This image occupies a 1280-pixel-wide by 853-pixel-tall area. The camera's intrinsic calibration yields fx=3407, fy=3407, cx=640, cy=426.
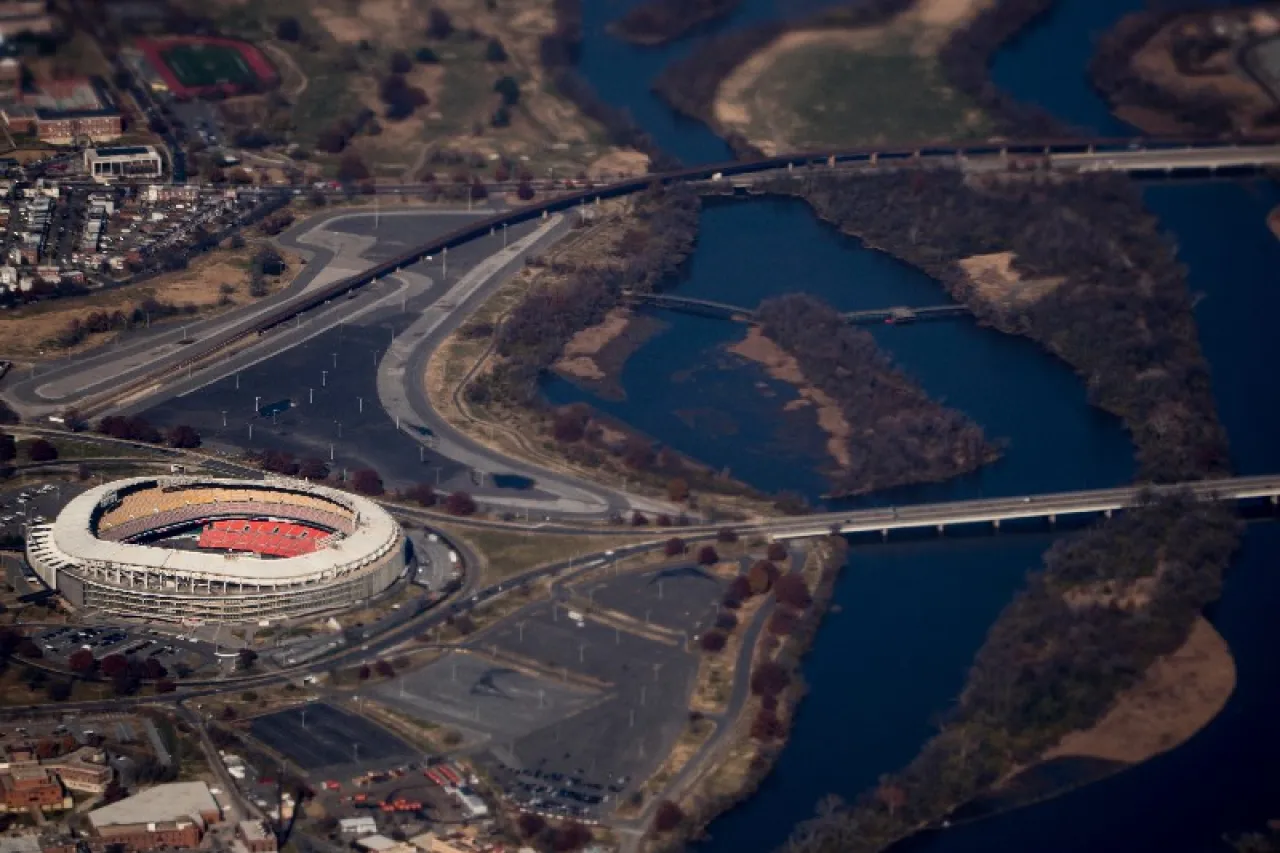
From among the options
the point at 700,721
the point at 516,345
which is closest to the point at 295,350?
the point at 516,345

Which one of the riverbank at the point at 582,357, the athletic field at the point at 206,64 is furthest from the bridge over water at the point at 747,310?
the athletic field at the point at 206,64

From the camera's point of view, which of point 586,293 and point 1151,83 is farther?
point 1151,83

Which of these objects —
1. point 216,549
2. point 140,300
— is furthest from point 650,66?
point 216,549

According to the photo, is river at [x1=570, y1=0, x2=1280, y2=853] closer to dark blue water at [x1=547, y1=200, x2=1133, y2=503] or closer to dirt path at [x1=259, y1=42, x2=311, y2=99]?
dark blue water at [x1=547, y1=200, x2=1133, y2=503]

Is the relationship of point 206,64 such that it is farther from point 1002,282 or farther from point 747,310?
point 1002,282

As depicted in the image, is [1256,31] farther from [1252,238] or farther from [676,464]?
[676,464]

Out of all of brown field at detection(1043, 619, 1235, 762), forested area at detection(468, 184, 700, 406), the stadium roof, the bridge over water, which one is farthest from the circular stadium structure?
the bridge over water

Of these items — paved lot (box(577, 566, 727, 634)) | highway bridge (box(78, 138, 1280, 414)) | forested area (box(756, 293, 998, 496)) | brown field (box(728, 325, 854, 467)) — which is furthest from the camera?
highway bridge (box(78, 138, 1280, 414))
